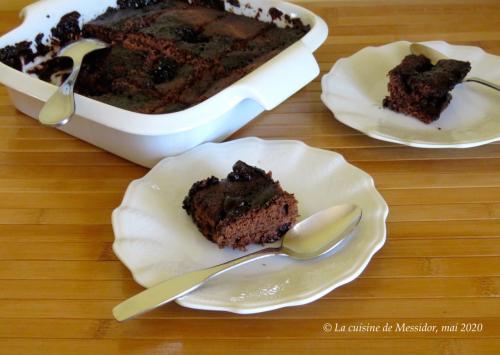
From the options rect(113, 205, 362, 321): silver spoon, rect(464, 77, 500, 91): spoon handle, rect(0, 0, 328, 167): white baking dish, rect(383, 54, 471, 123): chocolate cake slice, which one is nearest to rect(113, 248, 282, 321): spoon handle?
rect(113, 205, 362, 321): silver spoon

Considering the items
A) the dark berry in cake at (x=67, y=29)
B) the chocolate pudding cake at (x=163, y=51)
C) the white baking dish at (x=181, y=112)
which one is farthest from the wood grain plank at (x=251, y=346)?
the dark berry in cake at (x=67, y=29)

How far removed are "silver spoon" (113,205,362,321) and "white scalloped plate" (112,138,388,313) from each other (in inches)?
0.6

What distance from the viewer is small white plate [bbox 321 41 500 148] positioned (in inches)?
42.6

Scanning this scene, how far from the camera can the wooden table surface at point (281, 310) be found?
0.77m

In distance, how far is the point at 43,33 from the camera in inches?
51.8

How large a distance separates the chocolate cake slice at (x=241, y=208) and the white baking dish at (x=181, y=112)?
12 cm

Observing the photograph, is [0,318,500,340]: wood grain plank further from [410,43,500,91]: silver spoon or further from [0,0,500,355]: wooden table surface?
[410,43,500,91]: silver spoon

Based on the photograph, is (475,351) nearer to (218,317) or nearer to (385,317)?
(385,317)

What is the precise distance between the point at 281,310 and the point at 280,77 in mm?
441

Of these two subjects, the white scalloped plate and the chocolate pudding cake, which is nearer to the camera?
the white scalloped plate

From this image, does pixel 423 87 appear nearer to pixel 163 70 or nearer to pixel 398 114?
pixel 398 114

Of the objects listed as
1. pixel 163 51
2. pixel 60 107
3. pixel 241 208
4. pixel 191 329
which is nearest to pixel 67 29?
pixel 163 51

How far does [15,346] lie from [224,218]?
1.10 feet

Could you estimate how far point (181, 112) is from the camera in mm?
962
